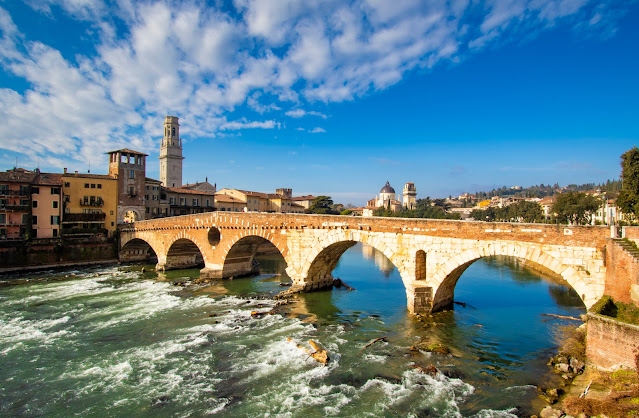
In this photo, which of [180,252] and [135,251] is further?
[135,251]

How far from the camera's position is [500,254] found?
14.6 meters

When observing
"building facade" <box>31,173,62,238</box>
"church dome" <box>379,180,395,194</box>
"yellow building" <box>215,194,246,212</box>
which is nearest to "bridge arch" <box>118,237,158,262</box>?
"building facade" <box>31,173,62,238</box>

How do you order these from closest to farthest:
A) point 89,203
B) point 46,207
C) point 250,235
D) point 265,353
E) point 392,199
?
point 265,353 < point 250,235 < point 46,207 < point 89,203 < point 392,199

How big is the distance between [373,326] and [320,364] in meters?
4.69

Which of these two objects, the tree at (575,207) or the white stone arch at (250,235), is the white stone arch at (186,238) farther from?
the tree at (575,207)

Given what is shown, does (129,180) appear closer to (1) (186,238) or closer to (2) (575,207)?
(1) (186,238)

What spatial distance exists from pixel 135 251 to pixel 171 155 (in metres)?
36.6

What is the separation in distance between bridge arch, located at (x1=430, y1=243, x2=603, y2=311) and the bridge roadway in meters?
0.03

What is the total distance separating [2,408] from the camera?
1091cm

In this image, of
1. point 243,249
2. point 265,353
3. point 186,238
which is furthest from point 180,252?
point 265,353

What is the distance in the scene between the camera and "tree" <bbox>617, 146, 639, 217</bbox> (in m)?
29.6

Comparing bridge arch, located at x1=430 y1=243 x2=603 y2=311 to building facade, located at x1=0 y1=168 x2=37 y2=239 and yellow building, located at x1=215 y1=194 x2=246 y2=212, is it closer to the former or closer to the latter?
building facade, located at x1=0 y1=168 x2=37 y2=239

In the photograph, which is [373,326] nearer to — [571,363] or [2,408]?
[571,363]

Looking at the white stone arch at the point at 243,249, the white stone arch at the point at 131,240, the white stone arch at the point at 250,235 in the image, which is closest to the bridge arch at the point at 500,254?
the white stone arch at the point at 250,235
